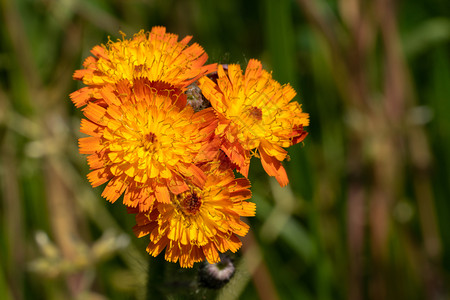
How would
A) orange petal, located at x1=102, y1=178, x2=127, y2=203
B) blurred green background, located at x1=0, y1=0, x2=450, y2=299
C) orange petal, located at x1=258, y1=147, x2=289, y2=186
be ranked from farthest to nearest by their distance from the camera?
1. blurred green background, located at x1=0, y1=0, x2=450, y2=299
2. orange petal, located at x1=258, y1=147, x2=289, y2=186
3. orange petal, located at x1=102, y1=178, x2=127, y2=203

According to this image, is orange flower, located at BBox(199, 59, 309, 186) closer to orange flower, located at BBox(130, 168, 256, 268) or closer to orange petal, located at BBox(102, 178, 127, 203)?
orange flower, located at BBox(130, 168, 256, 268)

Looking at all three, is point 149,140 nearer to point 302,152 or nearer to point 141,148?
point 141,148

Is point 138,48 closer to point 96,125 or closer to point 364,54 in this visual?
point 96,125

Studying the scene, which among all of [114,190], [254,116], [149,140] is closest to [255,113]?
[254,116]

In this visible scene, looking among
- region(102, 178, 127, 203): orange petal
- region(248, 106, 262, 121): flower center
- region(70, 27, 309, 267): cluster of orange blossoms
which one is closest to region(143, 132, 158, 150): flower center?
region(70, 27, 309, 267): cluster of orange blossoms

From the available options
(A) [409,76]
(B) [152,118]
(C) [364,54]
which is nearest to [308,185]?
(C) [364,54]
